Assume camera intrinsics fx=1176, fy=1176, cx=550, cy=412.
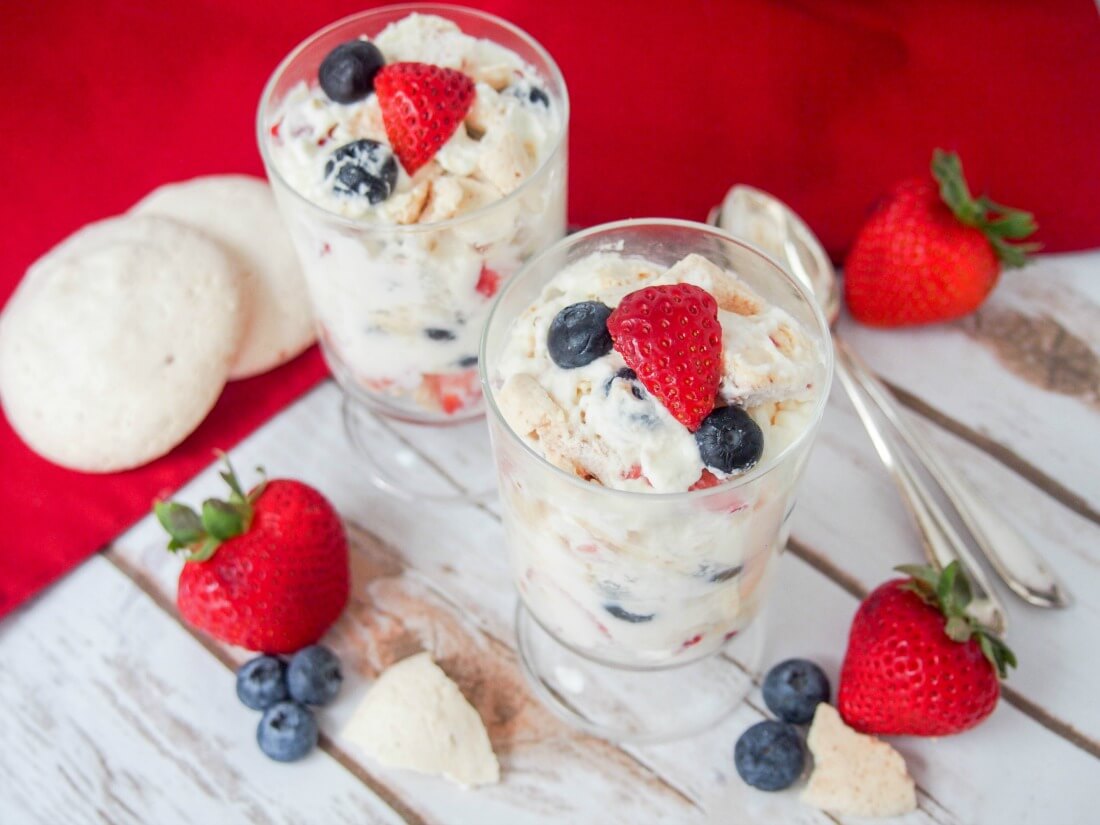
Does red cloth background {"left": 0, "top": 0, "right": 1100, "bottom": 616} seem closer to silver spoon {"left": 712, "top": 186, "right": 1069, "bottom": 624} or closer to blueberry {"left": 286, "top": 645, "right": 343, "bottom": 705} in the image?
silver spoon {"left": 712, "top": 186, "right": 1069, "bottom": 624}

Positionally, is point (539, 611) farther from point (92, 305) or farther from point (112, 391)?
point (92, 305)

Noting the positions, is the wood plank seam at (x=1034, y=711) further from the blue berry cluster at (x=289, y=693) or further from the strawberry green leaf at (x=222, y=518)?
the strawberry green leaf at (x=222, y=518)

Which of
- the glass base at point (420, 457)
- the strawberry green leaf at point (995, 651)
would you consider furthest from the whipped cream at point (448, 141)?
the strawberry green leaf at point (995, 651)

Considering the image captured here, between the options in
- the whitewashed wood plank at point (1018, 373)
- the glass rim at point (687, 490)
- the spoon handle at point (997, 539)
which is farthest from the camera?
the whitewashed wood plank at point (1018, 373)

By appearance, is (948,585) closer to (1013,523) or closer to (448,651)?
(1013,523)

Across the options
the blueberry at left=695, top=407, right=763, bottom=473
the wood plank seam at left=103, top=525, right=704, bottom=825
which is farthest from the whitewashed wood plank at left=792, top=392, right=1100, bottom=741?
the blueberry at left=695, top=407, right=763, bottom=473

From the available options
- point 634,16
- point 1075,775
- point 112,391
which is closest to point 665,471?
point 1075,775
